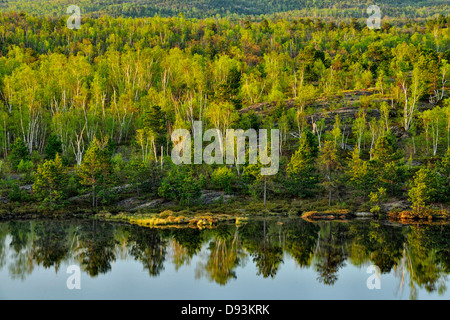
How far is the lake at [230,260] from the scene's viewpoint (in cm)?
3177

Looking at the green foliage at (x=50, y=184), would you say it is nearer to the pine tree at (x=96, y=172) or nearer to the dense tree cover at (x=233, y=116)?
the pine tree at (x=96, y=172)

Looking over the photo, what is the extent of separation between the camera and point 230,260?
39312 millimetres

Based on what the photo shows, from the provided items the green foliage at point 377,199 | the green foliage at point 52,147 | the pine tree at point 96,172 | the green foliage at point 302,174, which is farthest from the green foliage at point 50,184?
the green foliage at point 377,199

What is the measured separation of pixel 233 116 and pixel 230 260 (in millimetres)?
51327

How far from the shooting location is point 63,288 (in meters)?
32.1

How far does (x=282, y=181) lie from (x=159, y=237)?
28054 mm

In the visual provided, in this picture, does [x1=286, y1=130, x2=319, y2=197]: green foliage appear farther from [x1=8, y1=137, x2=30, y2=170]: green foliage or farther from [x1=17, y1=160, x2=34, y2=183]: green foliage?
[x1=8, y1=137, x2=30, y2=170]: green foliage

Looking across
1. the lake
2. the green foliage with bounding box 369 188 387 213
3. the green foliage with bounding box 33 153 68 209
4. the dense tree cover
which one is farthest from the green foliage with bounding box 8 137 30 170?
the green foliage with bounding box 369 188 387 213

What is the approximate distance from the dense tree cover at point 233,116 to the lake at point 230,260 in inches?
607

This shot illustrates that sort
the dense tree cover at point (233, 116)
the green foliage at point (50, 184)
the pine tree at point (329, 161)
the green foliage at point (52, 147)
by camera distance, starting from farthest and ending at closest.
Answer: the green foliage at point (52, 147), the dense tree cover at point (233, 116), the pine tree at point (329, 161), the green foliage at point (50, 184)

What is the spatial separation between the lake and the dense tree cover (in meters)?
15.4

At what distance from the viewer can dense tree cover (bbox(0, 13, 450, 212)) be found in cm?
7000
